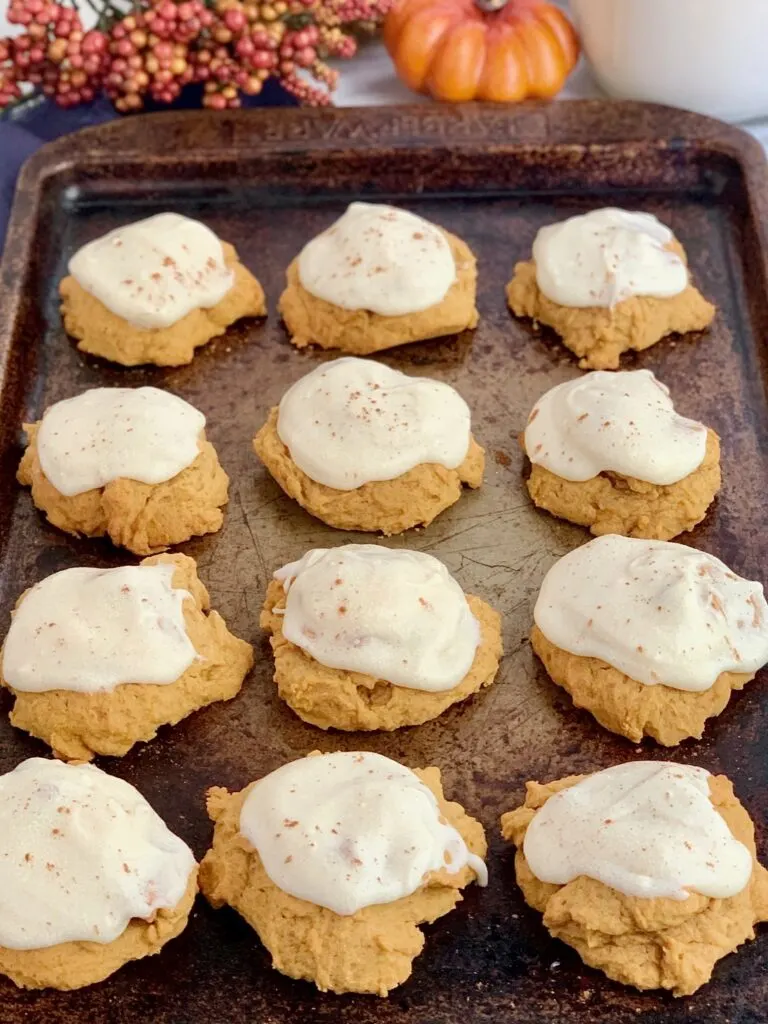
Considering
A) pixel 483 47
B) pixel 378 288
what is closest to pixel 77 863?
pixel 378 288

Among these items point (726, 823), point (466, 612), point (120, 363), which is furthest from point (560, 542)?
point (120, 363)

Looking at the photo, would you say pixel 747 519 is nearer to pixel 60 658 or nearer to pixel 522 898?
pixel 522 898

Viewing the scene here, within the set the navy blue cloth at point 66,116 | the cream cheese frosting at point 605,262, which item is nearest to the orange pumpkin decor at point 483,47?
the navy blue cloth at point 66,116

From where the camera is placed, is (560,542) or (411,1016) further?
(560,542)

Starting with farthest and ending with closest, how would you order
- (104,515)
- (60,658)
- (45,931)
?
(104,515), (60,658), (45,931)

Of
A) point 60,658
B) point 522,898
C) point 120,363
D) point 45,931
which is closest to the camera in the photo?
point 45,931

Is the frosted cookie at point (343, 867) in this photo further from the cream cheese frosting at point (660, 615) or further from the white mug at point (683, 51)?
the white mug at point (683, 51)

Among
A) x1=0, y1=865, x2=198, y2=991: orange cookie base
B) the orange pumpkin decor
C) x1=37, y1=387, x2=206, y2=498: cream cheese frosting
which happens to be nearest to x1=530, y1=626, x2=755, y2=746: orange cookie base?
x1=0, y1=865, x2=198, y2=991: orange cookie base
